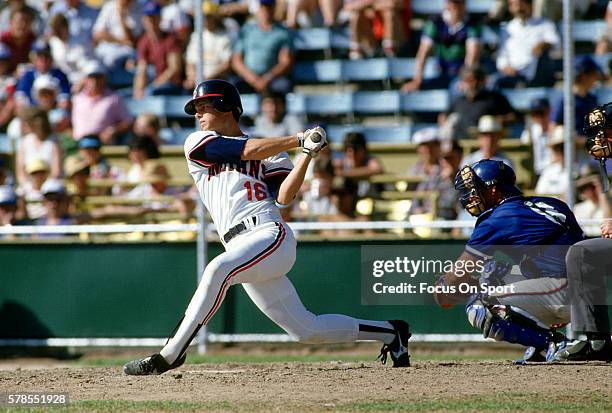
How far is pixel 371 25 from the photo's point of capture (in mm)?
14227

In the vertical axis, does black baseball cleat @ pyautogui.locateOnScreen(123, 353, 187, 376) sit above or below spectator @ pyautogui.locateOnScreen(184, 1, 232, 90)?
below

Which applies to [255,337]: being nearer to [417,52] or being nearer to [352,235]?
[352,235]

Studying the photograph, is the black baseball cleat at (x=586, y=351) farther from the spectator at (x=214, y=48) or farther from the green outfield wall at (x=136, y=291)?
the spectator at (x=214, y=48)

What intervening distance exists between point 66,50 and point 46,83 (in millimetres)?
1321

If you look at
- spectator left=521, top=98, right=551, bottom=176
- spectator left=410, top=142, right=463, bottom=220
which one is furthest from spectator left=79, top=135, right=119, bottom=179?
spectator left=521, top=98, right=551, bottom=176

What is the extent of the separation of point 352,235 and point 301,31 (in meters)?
4.57

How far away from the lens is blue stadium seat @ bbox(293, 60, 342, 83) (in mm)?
14297

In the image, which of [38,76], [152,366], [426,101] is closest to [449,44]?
[426,101]

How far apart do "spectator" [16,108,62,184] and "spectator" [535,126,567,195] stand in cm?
520

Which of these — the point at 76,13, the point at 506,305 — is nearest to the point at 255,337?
the point at 506,305

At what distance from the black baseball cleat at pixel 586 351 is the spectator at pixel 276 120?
5.29 metres

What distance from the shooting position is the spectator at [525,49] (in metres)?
13.3

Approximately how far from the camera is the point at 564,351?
8000mm

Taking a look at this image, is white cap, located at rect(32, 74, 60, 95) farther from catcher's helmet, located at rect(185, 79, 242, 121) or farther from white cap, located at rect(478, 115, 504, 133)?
catcher's helmet, located at rect(185, 79, 242, 121)
